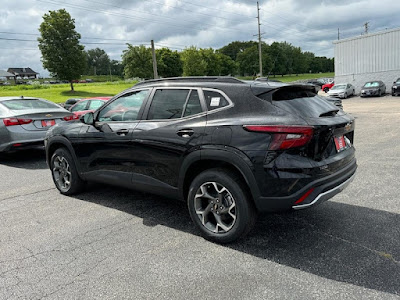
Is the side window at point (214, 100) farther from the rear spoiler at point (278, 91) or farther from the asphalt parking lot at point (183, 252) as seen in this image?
the asphalt parking lot at point (183, 252)

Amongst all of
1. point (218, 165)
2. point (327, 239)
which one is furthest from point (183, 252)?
point (327, 239)

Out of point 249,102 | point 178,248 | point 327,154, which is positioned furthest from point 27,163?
point 327,154

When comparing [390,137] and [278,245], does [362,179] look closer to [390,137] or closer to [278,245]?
[278,245]

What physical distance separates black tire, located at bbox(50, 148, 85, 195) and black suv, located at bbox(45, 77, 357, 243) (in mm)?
843

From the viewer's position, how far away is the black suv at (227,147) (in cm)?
299

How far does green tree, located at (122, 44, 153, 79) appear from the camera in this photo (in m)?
63.5

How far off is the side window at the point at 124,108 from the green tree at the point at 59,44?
141 feet

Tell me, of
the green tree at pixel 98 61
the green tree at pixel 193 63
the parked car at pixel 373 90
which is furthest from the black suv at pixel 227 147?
the green tree at pixel 98 61

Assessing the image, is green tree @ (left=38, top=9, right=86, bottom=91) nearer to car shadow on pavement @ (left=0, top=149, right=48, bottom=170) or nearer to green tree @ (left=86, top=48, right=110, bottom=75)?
car shadow on pavement @ (left=0, top=149, right=48, bottom=170)

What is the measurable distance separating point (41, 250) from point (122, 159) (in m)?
1.37

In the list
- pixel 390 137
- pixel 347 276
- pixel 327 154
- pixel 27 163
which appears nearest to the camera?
pixel 347 276

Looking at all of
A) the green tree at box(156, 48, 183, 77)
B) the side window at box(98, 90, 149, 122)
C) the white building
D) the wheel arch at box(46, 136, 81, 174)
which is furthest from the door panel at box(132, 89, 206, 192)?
the green tree at box(156, 48, 183, 77)

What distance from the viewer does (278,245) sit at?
3393mm

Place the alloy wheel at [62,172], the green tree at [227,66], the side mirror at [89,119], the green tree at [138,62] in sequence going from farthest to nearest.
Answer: the green tree at [227,66] → the green tree at [138,62] → the alloy wheel at [62,172] → the side mirror at [89,119]
